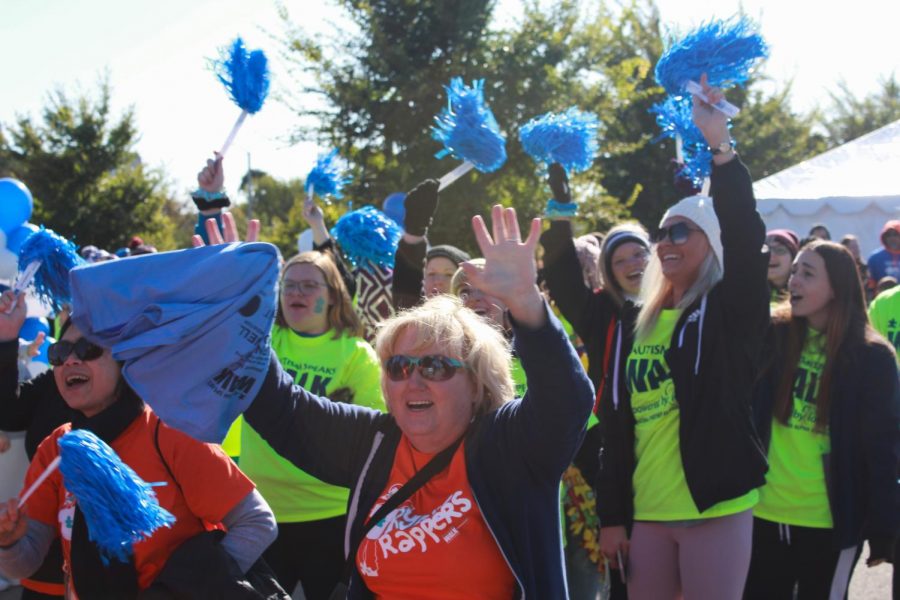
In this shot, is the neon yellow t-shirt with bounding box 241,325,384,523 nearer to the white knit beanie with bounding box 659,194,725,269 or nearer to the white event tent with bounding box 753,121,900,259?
the white knit beanie with bounding box 659,194,725,269

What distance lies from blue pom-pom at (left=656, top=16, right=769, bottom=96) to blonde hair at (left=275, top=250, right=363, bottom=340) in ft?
5.93

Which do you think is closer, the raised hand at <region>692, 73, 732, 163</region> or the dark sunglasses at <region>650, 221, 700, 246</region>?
the raised hand at <region>692, 73, 732, 163</region>

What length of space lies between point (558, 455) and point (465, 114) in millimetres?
2899

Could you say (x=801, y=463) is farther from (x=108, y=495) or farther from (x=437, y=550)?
(x=108, y=495)

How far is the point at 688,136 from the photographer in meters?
3.87

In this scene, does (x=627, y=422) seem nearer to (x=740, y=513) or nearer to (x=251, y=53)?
(x=740, y=513)

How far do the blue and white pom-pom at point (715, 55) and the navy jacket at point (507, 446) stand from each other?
152 cm

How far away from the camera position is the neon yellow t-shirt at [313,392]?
3961 mm

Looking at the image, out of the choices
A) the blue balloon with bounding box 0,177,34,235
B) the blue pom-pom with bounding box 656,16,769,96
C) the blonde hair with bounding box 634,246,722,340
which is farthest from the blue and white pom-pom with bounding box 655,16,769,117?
the blue balloon with bounding box 0,177,34,235

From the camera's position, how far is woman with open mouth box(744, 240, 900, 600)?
12.9 feet

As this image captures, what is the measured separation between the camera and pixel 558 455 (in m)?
2.25

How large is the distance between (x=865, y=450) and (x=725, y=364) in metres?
1.00

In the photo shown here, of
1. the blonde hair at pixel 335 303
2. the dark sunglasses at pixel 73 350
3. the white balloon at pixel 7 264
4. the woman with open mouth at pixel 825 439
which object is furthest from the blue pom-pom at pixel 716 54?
the white balloon at pixel 7 264

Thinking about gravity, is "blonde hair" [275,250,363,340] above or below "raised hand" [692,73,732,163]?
below
